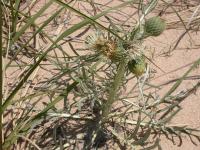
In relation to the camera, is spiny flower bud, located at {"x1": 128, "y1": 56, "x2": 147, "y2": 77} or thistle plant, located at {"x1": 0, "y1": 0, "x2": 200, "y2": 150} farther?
thistle plant, located at {"x1": 0, "y1": 0, "x2": 200, "y2": 150}

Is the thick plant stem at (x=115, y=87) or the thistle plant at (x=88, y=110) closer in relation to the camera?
the thick plant stem at (x=115, y=87)

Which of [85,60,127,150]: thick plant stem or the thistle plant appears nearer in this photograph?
[85,60,127,150]: thick plant stem

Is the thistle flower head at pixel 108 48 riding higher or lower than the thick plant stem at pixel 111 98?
higher

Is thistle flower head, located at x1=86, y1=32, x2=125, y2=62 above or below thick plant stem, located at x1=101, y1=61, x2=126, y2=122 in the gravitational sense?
above

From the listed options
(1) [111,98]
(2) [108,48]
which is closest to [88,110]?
(1) [111,98]

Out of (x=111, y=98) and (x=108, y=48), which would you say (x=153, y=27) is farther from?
(x=111, y=98)

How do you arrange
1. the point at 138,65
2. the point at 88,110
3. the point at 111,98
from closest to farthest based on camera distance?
1. the point at 138,65
2. the point at 111,98
3. the point at 88,110

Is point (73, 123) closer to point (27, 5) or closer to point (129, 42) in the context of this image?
point (129, 42)

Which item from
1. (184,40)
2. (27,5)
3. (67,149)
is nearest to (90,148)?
(67,149)

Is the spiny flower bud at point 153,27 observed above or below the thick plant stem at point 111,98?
above

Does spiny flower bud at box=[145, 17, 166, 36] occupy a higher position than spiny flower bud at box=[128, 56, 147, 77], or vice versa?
spiny flower bud at box=[145, 17, 166, 36]

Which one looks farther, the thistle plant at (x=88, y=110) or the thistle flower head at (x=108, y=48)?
the thistle plant at (x=88, y=110)
